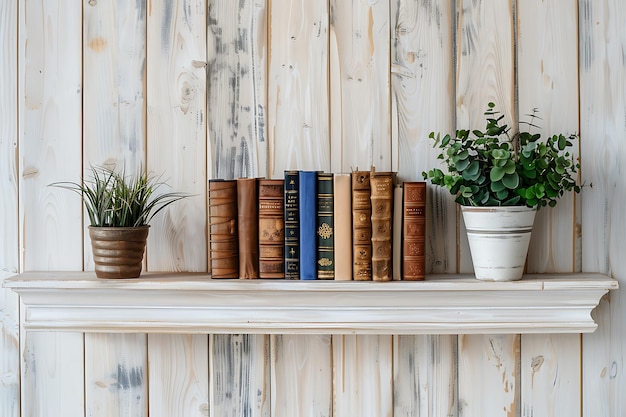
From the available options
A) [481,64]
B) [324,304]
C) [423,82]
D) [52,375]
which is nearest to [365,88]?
[423,82]

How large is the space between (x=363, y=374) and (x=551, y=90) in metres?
0.74

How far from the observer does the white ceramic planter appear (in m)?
1.25

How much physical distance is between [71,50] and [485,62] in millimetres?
922

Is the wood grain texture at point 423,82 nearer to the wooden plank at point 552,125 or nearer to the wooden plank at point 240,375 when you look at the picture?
the wooden plank at point 552,125

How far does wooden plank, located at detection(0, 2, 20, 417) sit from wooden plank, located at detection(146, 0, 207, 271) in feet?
1.02

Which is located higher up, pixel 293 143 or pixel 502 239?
pixel 293 143

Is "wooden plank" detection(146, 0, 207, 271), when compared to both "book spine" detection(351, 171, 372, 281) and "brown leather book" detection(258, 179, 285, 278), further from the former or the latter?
"book spine" detection(351, 171, 372, 281)

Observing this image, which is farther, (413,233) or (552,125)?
(552,125)

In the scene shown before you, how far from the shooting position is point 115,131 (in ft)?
4.68

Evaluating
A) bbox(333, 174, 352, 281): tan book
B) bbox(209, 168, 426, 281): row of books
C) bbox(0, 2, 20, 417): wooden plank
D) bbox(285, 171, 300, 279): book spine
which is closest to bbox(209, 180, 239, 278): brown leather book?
bbox(209, 168, 426, 281): row of books

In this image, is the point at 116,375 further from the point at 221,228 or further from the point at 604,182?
the point at 604,182

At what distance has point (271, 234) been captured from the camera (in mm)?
1296

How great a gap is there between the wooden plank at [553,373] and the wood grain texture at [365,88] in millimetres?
519

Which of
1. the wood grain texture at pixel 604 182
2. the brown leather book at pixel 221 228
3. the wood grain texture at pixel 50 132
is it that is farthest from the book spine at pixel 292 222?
the wood grain texture at pixel 604 182
